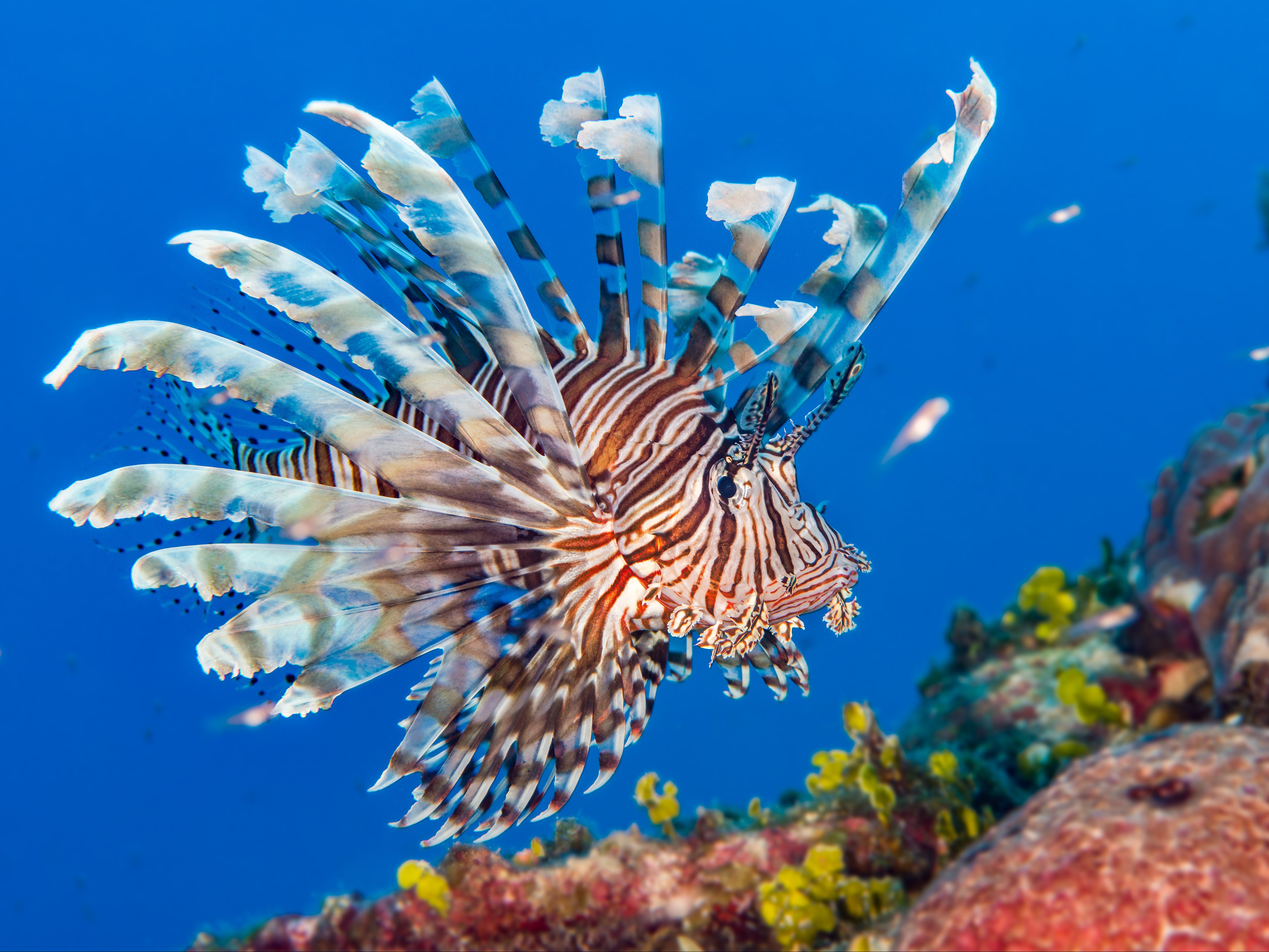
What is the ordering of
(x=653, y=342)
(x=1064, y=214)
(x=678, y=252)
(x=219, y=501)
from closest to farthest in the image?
(x=219, y=501) → (x=653, y=342) → (x=1064, y=214) → (x=678, y=252)

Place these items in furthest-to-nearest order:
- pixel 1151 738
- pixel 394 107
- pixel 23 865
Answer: pixel 394 107
pixel 23 865
pixel 1151 738

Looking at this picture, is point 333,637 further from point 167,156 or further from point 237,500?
point 167,156

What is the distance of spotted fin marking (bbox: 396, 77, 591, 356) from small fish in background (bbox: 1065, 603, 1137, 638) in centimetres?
312

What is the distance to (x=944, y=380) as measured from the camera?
70.1 metres

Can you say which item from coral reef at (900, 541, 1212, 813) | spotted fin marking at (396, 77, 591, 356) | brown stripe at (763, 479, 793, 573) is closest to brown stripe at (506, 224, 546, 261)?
spotted fin marking at (396, 77, 591, 356)

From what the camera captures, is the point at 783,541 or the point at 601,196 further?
the point at 601,196

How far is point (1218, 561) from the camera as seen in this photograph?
418 centimetres

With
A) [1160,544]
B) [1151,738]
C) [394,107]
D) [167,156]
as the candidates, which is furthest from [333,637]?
[167,156]

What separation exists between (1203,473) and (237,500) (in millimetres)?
4818

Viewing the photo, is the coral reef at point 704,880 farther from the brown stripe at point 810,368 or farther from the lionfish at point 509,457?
the brown stripe at point 810,368

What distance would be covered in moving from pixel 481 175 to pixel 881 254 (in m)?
1.45

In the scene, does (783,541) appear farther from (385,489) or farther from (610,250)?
(385,489)

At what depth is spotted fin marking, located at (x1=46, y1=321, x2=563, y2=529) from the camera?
7.61ft

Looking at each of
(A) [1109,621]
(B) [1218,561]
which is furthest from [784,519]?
(B) [1218,561]
